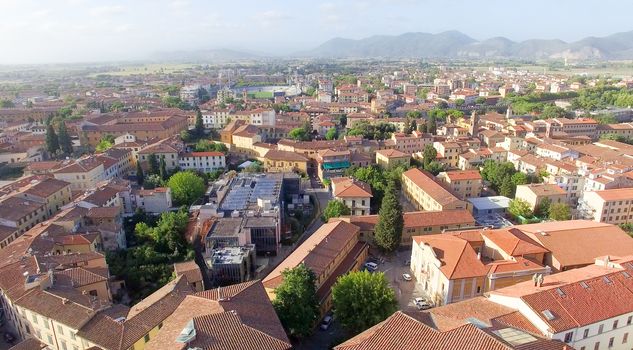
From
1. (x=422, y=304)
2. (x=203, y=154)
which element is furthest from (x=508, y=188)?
(x=203, y=154)

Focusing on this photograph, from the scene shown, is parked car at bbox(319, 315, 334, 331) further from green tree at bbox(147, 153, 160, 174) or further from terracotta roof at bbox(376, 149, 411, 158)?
green tree at bbox(147, 153, 160, 174)

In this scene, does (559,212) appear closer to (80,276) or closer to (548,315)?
(548,315)

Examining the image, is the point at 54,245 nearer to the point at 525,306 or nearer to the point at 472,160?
the point at 525,306

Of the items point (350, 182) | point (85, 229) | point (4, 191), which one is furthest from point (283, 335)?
point (4, 191)

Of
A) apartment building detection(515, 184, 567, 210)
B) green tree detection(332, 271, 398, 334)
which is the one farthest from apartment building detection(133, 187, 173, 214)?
apartment building detection(515, 184, 567, 210)

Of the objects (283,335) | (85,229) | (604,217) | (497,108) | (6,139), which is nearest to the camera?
(283,335)

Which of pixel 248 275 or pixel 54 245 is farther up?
pixel 54 245
